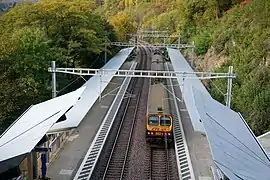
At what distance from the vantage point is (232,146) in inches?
467

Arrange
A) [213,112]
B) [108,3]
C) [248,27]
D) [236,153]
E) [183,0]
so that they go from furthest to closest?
[108,3] → [183,0] → [248,27] → [213,112] → [236,153]

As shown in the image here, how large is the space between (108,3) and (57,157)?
10424 cm

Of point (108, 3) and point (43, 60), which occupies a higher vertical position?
point (108, 3)

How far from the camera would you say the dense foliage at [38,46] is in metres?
21.1

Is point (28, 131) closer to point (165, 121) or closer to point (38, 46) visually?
point (165, 121)

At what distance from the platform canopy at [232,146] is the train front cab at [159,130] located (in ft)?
8.95

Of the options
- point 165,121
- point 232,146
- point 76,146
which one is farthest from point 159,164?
point 232,146

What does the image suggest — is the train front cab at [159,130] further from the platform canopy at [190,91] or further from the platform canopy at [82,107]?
the platform canopy at [82,107]

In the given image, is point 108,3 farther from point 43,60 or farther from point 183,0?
point 43,60

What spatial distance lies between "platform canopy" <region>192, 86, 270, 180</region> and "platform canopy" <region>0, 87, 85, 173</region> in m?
5.15

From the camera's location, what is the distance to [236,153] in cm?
1148

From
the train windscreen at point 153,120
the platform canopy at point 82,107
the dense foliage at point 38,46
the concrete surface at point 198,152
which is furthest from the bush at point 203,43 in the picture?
the train windscreen at point 153,120

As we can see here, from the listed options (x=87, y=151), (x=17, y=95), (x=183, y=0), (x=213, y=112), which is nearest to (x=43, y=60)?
(x=17, y=95)

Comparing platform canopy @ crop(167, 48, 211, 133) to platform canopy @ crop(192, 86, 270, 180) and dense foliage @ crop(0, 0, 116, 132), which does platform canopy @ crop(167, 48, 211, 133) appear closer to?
platform canopy @ crop(192, 86, 270, 180)
